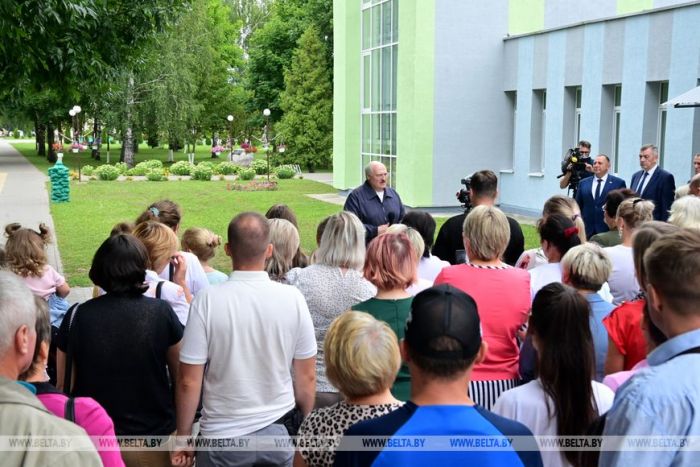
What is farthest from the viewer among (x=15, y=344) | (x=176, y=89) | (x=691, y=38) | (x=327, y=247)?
(x=176, y=89)

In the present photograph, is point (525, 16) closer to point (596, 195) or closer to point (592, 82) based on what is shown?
point (592, 82)

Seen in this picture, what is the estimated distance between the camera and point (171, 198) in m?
28.6

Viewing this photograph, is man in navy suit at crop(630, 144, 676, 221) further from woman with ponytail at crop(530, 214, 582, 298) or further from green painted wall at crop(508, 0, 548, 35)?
green painted wall at crop(508, 0, 548, 35)

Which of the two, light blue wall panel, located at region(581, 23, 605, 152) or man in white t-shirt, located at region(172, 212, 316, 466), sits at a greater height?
light blue wall panel, located at region(581, 23, 605, 152)

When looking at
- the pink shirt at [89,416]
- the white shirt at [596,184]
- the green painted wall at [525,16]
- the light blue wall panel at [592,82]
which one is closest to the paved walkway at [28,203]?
the white shirt at [596,184]

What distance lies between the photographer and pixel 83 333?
3.69 meters

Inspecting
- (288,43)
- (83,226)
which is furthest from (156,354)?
(288,43)

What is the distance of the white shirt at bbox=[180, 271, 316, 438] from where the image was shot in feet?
11.8

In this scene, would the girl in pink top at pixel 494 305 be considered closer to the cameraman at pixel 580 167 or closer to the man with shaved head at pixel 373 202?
the man with shaved head at pixel 373 202

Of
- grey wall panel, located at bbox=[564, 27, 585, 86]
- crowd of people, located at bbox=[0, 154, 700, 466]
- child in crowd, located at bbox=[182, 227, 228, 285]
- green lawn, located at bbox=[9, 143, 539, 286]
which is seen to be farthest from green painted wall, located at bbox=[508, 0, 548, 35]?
child in crowd, located at bbox=[182, 227, 228, 285]

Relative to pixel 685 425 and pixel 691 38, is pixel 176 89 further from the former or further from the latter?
pixel 685 425

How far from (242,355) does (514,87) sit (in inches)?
826

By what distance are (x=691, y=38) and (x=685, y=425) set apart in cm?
1653

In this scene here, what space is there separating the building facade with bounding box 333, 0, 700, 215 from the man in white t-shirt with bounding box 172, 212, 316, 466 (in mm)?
14705
